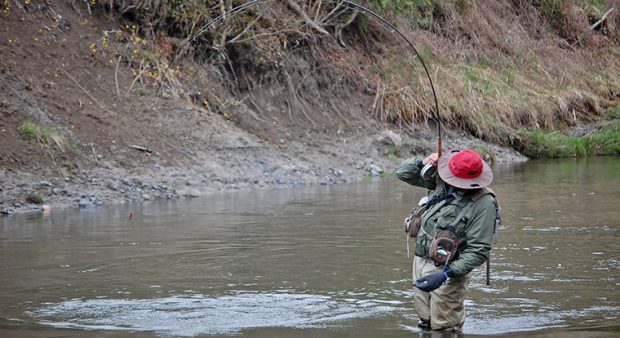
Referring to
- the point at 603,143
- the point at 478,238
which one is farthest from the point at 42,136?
the point at 603,143

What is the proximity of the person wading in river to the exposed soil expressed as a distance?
7905 mm

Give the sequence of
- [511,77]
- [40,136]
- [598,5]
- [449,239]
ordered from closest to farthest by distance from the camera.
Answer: [449,239] < [40,136] < [511,77] < [598,5]

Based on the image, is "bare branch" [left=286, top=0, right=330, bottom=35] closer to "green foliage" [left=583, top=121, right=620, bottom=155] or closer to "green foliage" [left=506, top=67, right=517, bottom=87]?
"green foliage" [left=506, top=67, right=517, bottom=87]

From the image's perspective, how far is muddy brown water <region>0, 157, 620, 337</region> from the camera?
7.41 metres

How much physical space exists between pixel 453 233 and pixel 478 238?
167 mm

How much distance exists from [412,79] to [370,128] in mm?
2563

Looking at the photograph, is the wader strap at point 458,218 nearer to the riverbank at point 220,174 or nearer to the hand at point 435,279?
the hand at point 435,279

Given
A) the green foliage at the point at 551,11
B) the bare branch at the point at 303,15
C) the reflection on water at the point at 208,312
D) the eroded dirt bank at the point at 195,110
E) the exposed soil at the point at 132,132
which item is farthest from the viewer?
the green foliage at the point at 551,11

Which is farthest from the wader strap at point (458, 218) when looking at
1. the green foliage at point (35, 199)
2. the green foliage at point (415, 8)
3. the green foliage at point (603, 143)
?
the green foliage at point (603, 143)

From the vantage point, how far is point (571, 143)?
957 inches

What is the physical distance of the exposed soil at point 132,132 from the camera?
14.3m

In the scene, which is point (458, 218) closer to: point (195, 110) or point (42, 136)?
point (42, 136)

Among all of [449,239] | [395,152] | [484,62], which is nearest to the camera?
[449,239]

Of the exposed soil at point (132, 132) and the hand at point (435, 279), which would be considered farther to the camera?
the exposed soil at point (132, 132)
